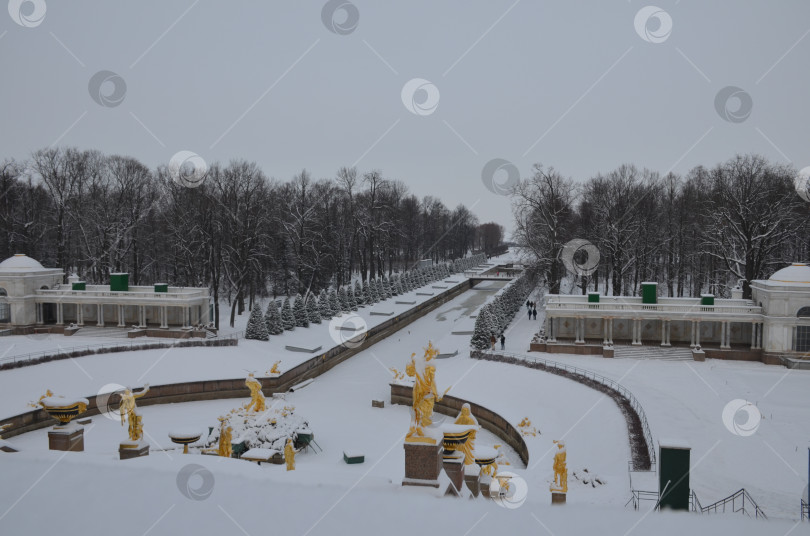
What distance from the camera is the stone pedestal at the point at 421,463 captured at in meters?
10.7

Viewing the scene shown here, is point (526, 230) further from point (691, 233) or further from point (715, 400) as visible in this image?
point (715, 400)

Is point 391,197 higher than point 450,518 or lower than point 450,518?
higher

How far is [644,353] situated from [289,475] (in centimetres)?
2777

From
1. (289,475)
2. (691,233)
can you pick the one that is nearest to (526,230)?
(691,233)

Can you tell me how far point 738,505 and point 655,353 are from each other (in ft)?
65.6

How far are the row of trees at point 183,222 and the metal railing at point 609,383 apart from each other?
73.6 ft

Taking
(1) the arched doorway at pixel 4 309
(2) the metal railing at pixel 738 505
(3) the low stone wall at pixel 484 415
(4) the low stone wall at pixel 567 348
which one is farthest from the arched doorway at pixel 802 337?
(1) the arched doorway at pixel 4 309

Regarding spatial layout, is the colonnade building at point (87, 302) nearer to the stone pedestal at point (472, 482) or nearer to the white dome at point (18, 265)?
the white dome at point (18, 265)

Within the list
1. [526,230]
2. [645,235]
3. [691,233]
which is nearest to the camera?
[526,230]

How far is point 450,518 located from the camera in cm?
941

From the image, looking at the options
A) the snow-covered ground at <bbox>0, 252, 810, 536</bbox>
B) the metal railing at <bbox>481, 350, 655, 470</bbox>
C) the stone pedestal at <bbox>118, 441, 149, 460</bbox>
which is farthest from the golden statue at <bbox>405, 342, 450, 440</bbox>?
the metal railing at <bbox>481, 350, 655, 470</bbox>

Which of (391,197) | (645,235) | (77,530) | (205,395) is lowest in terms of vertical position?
(205,395)

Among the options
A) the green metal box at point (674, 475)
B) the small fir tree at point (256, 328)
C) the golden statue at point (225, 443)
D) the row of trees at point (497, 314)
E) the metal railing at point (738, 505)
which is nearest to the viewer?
the green metal box at point (674, 475)

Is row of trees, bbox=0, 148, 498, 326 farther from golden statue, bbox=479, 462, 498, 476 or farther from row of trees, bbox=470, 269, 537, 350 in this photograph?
golden statue, bbox=479, 462, 498, 476
